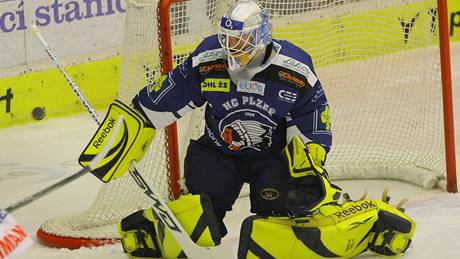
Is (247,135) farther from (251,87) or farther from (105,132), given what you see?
(105,132)

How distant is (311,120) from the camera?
4324 millimetres

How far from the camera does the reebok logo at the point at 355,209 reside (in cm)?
438

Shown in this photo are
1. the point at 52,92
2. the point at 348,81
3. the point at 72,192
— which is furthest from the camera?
the point at 52,92

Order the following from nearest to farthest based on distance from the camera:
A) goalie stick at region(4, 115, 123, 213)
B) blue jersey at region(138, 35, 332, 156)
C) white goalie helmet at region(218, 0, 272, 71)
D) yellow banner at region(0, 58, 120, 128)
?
1. goalie stick at region(4, 115, 123, 213)
2. white goalie helmet at region(218, 0, 272, 71)
3. blue jersey at region(138, 35, 332, 156)
4. yellow banner at region(0, 58, 120, 128)

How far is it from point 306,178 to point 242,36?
1.73ft

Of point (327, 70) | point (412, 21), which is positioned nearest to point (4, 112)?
point (327, 70)

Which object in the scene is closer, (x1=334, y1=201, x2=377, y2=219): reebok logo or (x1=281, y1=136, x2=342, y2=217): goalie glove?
(x1=281, y1=136, x2=342, y2=217): goalie glove

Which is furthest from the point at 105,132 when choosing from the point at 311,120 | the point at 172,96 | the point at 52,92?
the point at 52,92

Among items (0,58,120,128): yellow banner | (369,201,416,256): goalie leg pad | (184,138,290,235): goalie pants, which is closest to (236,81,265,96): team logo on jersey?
(184,138,290,235): goalie pants

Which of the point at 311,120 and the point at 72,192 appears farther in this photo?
the point at 72,192

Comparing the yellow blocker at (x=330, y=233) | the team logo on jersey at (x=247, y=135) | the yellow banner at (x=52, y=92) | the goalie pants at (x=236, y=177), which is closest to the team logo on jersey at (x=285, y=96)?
the team logo on jersey at (x=247, y=135)

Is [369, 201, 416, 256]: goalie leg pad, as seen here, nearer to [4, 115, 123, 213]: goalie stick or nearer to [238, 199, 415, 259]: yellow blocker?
[238, 199, 415, 259]: yellow blocker

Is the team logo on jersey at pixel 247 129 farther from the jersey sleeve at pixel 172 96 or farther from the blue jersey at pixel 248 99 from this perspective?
the jersey sleeve at pixel 172 96

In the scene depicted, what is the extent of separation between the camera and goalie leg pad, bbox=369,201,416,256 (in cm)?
440
